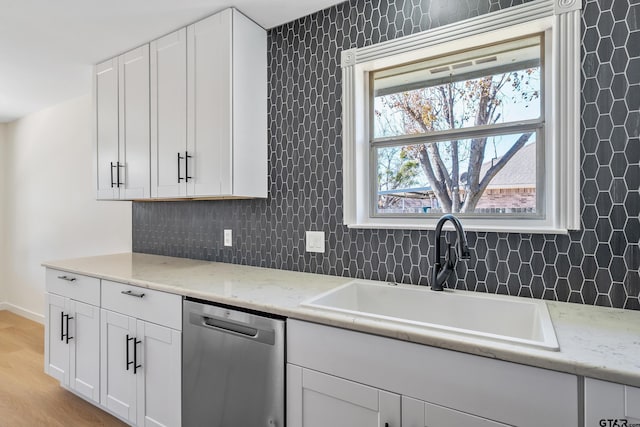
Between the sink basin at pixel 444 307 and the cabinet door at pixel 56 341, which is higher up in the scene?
the sink basin at pixel 444 307

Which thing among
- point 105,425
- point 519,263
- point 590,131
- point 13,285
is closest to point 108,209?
point 105,425

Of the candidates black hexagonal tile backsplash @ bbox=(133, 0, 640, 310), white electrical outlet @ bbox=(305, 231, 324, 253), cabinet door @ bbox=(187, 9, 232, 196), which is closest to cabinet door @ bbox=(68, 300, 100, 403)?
black hexagonal tile backsplash @ bbox=(133, 0, 640, 310)

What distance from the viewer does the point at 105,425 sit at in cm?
204

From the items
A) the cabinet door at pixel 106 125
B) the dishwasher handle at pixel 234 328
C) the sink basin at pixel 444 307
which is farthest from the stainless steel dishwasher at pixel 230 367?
the cabinet door at pixel 106 125

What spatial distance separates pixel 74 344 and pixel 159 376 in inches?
33.0

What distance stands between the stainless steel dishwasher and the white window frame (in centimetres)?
74

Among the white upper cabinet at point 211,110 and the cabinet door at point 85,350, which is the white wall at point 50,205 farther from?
the white upper cabinet at point 211,110

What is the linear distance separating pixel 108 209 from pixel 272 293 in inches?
96.3

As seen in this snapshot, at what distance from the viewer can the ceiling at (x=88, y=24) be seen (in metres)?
1.86

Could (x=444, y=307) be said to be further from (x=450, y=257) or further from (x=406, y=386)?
(x=406, y=386)

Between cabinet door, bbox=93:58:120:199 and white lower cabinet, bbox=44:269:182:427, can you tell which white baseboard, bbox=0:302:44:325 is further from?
cabinet door, bbox=93:58:120:199

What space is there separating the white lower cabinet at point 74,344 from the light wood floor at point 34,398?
0.14m

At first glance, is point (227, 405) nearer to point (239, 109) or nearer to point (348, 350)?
point (348, 350)

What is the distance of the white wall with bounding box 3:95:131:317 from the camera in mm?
3322
